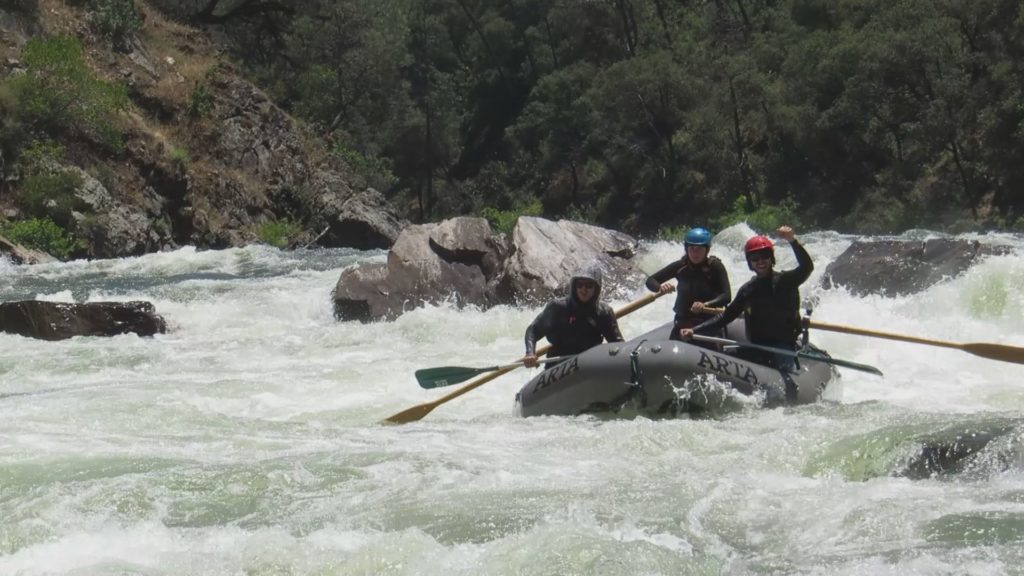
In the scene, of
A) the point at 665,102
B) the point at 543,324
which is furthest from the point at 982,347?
the point at 665,102

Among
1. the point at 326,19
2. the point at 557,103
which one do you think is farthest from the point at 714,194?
the point at 326,19

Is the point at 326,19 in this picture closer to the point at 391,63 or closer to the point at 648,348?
the point at 391,63

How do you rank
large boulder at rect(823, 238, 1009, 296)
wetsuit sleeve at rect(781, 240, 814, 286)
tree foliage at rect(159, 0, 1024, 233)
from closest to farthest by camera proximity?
1. wetsuit sleeve at rect(781, 240, 814, 286)
2. large boulder at rect(823, 238, 1009, 296)
3. tree foliage at rect(159, 0, 1024, 233)

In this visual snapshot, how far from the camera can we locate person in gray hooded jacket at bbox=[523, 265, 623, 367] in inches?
319

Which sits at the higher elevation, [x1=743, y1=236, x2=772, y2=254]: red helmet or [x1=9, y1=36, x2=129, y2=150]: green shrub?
[x1=9, y1=36, x2=129, y2=150]: green shrub

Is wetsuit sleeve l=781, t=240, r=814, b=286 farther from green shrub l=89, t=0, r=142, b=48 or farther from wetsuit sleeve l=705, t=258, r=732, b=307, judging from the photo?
green shrub l=89, t=0, r=142, b=48

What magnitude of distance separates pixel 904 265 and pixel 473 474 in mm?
7219

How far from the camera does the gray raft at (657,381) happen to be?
748cm

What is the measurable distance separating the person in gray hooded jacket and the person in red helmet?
1.76ft

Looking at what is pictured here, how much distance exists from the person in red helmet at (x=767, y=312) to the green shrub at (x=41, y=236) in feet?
51.5

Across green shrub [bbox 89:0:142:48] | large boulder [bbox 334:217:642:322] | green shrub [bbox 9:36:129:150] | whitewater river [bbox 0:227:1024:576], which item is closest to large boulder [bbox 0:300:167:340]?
whitewater river [bbox 0:227:1024:576]

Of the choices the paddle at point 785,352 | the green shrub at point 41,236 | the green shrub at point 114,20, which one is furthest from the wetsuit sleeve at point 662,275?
the green shrub at point 114,20

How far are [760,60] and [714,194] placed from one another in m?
4.93

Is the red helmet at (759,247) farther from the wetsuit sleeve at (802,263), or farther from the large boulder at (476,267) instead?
the large boulder at (476,267)
